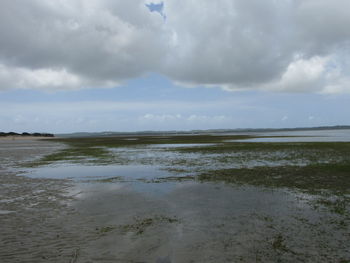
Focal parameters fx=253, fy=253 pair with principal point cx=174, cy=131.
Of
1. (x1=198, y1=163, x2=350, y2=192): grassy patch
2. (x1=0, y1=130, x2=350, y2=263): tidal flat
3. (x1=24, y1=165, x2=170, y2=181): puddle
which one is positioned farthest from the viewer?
(x1=24, y1=165, x2=170, y2=181): puddle

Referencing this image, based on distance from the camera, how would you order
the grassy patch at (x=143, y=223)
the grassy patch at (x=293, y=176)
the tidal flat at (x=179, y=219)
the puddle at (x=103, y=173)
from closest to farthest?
the tidal flat at (x=179, y=219), the grassy patch at (x=143, y=223), the grassy patch at (x=293, y=176), the puddle at (x=103, y=173)

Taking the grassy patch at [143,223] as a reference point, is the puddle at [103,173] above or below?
above

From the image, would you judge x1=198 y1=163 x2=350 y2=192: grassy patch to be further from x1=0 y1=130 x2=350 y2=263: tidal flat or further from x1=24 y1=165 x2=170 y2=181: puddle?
x1=24 y1=165 x2=170 y2=181: puddle

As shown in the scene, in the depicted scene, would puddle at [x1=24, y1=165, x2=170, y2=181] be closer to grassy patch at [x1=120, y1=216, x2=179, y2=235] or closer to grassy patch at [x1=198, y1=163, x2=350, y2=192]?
grassy patch at [x1=198, y1=163, x2=350, y2=192]

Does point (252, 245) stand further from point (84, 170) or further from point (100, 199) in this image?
point (84, 170)

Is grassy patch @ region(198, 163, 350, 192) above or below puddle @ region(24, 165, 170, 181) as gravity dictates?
below

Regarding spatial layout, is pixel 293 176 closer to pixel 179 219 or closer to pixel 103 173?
pixel 179 219

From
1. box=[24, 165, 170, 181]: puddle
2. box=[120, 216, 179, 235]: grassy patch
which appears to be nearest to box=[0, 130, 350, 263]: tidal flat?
box=[120, 216, 179, 235]: grassy patch

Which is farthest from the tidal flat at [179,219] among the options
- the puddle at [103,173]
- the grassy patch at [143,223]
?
the puddle at [103,173]

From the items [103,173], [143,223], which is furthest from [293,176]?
[103,173]

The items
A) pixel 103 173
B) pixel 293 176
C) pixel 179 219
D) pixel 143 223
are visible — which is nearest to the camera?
pixel 143 223

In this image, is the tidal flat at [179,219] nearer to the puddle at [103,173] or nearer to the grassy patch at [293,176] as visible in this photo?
the grassy patch at [293,176]

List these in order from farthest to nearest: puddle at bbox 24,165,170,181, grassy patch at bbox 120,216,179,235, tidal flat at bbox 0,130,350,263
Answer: puddle at bbox 24,165,170,181, grassy patch at bbox 120,216,179,235, tidal flat at bbox 0,130,350,263

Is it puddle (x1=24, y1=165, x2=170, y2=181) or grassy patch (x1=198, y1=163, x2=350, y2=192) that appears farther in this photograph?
puddle (x1=24, y1=165, x2=170, y2=181)
